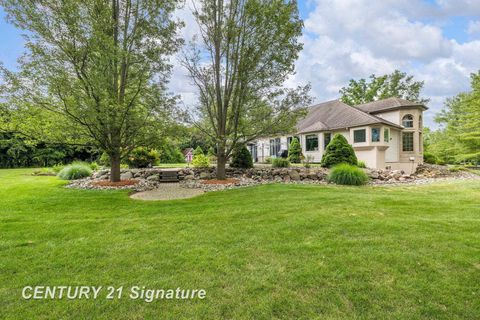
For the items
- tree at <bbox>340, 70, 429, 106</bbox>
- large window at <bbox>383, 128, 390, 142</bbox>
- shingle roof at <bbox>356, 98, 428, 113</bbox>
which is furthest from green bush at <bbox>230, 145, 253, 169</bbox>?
tree at <bbox>340, 70, 429, 106</bbox>

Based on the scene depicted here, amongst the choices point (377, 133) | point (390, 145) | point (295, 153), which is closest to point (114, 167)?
point (295, 153)

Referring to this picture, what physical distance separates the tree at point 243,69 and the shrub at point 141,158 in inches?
212

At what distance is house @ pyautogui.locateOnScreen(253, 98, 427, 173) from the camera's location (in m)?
17.5

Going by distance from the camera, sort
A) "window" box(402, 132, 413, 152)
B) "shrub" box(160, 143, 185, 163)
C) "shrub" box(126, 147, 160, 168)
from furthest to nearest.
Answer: "shrub" box(160, 143, 185, 163) → "window" box(402, 132, 413, 152) → "shrub" box(126, 147, 160, 168)

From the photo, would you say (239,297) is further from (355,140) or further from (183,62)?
(355,140)

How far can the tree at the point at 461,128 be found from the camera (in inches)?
667

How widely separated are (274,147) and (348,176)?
1524 centimetres

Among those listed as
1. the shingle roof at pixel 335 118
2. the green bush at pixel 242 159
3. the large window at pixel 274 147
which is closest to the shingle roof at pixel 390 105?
the shingle roof at pixel 335 118

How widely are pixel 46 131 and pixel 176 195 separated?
17.3 feet

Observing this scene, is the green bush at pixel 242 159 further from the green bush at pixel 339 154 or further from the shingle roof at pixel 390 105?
the shingle roof at pixel 390 105

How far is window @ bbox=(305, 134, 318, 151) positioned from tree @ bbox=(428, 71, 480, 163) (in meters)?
9.86

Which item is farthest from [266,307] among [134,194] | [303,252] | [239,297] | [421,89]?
[421,89]

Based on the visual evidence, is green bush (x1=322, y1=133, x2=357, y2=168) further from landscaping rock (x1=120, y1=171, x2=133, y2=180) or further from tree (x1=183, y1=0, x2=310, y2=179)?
landscaping rock (x1=120, y1=171, x2=133, y2=180)

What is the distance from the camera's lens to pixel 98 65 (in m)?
8.03
